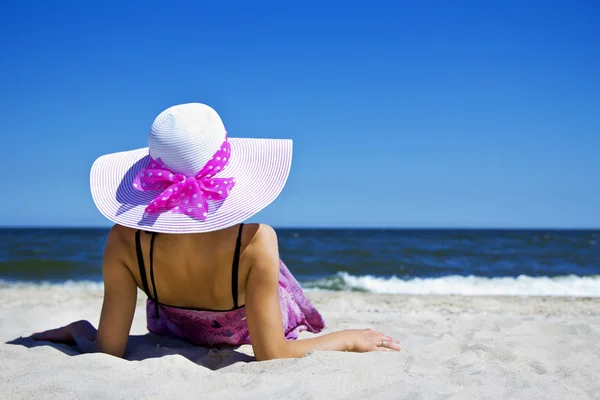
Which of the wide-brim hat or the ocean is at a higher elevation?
the wide-brim hat

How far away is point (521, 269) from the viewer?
14.6m

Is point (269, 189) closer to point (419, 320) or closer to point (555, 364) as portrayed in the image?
point (555, 364)

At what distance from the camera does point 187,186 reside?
88.2 inches

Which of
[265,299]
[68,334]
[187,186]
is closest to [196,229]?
[187,186]

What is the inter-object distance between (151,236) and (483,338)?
2250 millimetres

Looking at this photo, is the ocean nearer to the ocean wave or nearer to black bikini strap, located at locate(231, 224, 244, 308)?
the ocean wave

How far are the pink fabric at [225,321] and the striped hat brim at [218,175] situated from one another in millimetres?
632

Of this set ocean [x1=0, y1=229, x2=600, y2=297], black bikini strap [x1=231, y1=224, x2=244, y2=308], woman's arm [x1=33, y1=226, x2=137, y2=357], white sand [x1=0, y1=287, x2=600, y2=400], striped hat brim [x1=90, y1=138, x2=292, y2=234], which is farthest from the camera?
ocean [x1=0, y1=229, x2=600, y2=297]

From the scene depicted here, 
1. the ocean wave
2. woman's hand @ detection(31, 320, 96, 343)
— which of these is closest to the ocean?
the ocean wave

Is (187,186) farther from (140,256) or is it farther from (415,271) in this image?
(415,271)

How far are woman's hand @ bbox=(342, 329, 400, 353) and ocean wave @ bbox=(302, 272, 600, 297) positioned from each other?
273 inches

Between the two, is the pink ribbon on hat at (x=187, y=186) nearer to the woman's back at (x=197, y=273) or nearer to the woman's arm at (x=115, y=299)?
the woman's back at (x=197, y=273)

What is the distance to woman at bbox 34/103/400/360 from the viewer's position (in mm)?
2211

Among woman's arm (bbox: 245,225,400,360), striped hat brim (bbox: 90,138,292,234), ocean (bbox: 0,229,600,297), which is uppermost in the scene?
striped hat brim (bbox: 90,138,292,234)
